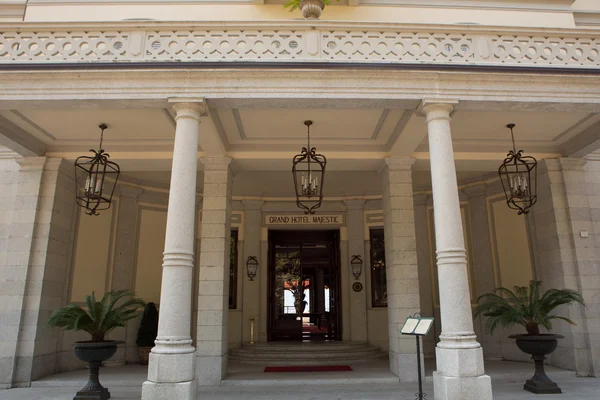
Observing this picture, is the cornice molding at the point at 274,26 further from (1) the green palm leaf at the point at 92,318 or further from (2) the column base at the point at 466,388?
(2) the column base at the point at 466,388

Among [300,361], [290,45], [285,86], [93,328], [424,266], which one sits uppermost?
[290,45]

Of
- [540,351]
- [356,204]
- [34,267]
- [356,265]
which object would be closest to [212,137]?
[34,267]

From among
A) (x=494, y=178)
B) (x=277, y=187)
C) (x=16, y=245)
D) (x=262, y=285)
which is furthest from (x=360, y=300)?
(x=16, y=245)

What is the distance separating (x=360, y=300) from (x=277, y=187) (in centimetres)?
383

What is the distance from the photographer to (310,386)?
23.9 ft

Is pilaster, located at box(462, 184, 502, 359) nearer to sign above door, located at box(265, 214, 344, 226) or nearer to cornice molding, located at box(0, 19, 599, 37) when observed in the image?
sign above door, located at box(265, 214, 344, 226)

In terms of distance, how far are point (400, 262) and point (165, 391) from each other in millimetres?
4676

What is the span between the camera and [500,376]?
782 cm

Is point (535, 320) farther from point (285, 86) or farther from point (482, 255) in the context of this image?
point (285, 86)

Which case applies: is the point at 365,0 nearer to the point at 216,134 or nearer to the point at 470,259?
the point at 216,134

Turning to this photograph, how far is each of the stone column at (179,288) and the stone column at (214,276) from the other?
2.07 metres

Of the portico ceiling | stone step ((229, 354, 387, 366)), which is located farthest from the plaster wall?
stone step ((229, 354, 387, 366))

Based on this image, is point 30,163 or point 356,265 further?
point 356,265

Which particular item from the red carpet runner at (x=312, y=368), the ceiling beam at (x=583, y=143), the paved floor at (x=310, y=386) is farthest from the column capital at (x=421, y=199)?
the red carpet runner at (x=312, y=368)
